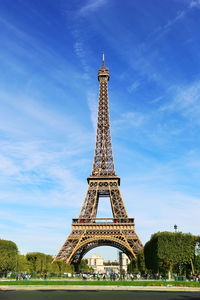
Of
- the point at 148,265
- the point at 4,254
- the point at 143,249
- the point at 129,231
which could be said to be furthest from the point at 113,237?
the point at 4,254

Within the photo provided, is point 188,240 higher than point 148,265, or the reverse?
point 188,240

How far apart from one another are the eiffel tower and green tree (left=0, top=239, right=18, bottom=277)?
10.4 m

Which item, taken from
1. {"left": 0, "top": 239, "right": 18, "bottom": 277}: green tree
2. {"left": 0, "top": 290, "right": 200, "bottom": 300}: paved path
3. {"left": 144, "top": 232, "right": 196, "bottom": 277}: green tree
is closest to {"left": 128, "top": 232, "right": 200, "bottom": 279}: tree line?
{"left": 144, "top": 232, "right": 196, "bottom": 277}: green tree

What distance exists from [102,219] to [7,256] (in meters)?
24.0

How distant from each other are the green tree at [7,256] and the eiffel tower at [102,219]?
10434mm

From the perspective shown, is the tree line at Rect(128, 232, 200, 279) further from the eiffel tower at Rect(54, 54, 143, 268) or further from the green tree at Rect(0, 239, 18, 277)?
the green tree at Rect(0, 239, 18, 277)

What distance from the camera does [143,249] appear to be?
5853 cm

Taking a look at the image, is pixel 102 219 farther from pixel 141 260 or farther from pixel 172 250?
pixel 172 250

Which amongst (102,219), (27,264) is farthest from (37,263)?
(102,219)

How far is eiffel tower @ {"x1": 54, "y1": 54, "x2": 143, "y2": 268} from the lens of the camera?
61719mm

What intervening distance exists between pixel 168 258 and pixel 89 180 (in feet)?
101

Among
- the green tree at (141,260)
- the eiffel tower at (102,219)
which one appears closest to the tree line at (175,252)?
the green tree at (141,260)

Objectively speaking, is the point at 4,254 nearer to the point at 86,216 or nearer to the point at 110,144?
the point at 86,216

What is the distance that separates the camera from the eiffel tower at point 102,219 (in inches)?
2430
